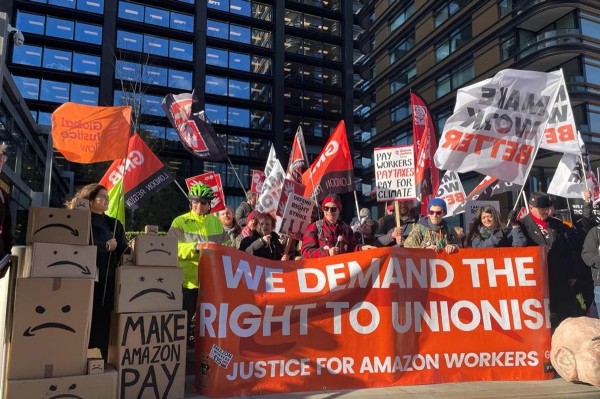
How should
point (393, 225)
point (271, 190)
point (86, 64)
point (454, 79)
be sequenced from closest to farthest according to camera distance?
point (393, 225), point (271, 190), point (454, 79), point (86, 64)

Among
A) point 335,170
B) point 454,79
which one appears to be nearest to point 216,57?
point 454,79

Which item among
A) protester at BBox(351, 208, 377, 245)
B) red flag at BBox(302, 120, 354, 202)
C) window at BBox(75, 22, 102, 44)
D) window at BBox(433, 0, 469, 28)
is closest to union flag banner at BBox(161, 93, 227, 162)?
red flag at BBox(302, 120, 354, 202)

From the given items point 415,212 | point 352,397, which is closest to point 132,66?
point 415,212

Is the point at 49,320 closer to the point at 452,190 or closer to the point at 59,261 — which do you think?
the point at 59,261

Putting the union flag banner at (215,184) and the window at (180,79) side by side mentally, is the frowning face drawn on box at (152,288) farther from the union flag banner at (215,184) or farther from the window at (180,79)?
the window at (180,79)

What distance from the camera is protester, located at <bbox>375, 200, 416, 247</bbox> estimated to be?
298 inches

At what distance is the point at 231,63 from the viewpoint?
50812 mm

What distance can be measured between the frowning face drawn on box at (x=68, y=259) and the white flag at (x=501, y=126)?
461 cm

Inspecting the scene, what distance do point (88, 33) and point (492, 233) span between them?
4652cm

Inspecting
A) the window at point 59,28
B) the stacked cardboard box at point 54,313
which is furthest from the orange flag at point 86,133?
the window at point 59,28

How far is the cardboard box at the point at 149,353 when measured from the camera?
14.5 feet

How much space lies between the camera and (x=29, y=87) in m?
42.7

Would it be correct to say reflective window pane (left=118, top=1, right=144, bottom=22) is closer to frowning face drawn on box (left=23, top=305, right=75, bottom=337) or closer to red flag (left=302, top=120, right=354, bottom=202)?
red flag (left=302, top=120, right=354, bottom=202)

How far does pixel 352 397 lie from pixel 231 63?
161 feet
